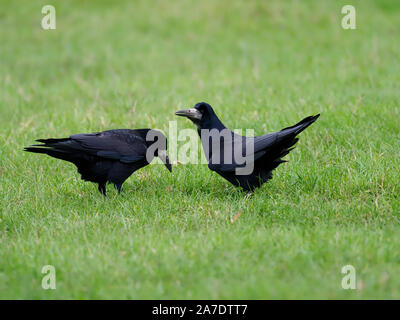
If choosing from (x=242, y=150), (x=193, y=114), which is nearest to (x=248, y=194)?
(x=242, y=150)

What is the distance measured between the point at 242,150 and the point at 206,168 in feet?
3.16

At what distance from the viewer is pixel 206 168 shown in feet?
20.9

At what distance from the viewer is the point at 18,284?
409cm

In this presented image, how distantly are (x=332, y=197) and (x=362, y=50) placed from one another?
6.35m

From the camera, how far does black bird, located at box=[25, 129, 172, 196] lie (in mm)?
A: 5492

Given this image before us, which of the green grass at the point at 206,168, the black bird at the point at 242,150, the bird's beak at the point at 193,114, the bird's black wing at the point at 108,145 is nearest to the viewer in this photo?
the green grass at the point at 206,168

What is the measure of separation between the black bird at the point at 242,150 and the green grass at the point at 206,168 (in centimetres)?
28

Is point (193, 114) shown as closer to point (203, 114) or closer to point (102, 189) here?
point (203, 114)

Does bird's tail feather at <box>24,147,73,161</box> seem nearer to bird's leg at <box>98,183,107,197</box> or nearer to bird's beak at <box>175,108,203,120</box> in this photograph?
bird's leg at <box>98,183,107,197</box>

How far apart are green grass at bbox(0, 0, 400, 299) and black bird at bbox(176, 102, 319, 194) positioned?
11.1 inches

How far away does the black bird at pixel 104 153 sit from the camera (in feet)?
18.0

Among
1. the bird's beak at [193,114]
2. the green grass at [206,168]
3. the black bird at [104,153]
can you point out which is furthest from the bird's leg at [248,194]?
the black bird at [104,153]

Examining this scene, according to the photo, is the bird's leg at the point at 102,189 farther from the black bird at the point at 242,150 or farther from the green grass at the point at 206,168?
Answer: the black bird at the point at 242,150
